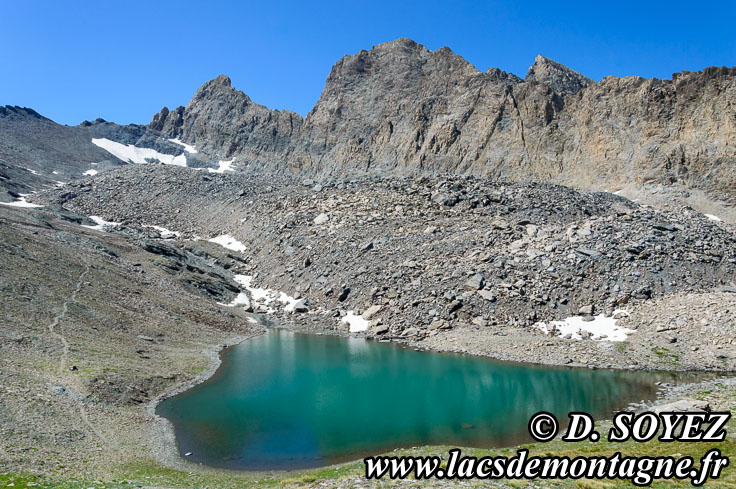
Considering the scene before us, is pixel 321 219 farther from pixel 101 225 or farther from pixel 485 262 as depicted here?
pixel 101 225

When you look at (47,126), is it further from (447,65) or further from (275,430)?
(275,430)

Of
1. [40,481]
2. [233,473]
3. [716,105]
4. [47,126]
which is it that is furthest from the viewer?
[47,126]

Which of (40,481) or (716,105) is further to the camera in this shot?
(716,105)

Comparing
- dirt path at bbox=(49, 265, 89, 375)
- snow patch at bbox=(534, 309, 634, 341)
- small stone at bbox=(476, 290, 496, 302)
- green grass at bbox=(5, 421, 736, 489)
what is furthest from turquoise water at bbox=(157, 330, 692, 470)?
small stone at bbox=(476, 290, 496, 302)

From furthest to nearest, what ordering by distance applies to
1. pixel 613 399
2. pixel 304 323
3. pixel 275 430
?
pixel 304 323, pixel 613 399, pixel 275 430

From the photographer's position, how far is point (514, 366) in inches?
1646

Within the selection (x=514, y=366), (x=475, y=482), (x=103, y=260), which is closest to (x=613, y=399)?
(x=514, y=366)

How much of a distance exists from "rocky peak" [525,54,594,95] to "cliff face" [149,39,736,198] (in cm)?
52

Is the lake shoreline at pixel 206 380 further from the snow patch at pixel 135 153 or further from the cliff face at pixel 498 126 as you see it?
the snow patch at pixel 135 153

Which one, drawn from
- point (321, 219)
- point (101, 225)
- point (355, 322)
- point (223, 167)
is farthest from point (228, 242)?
point (223, 167)

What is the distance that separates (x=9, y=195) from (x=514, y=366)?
101 metres

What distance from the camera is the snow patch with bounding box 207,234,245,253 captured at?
84438 mm

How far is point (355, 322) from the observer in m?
56.0

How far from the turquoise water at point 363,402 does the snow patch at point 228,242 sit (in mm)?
38901
